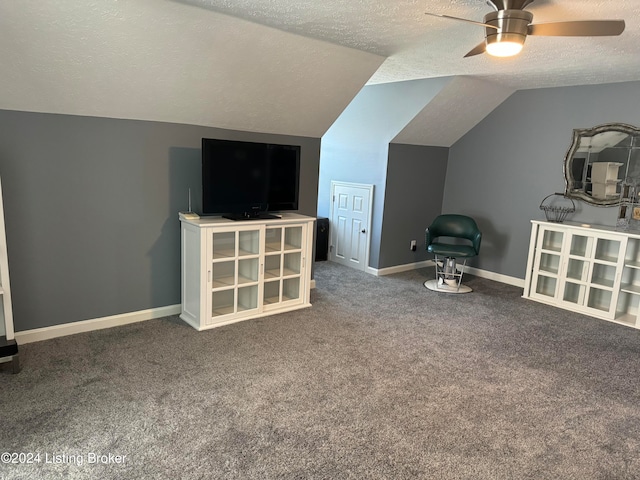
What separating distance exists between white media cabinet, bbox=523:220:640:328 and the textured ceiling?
4.93 ft

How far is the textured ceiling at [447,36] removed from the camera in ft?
8.28

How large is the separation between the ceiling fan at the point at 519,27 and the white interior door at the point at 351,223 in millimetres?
3081

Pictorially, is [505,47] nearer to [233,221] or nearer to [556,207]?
[233,221]

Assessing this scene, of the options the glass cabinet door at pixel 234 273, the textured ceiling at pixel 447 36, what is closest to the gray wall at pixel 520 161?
the textured ceiling at pixel 447 36

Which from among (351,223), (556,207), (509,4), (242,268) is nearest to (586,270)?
(556,207)

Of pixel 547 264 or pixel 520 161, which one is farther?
pixel 520 161

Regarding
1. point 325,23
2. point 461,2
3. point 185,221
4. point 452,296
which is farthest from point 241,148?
point 452,296

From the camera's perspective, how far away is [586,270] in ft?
14.6

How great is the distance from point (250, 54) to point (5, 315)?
233cm

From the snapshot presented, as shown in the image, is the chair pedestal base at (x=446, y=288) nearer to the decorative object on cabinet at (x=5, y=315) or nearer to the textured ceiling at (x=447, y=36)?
the textured ceiling at (x=447, y=36)

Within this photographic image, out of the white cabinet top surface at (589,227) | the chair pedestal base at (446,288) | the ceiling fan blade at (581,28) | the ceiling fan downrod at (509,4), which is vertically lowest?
the chair pedestal base at (446,288)

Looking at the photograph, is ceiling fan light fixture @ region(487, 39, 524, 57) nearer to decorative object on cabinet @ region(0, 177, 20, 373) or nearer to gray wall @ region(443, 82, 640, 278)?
gray wall @ region(443, 82, 640, 278)

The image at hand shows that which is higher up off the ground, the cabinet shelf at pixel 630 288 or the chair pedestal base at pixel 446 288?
the cabinet shelf at pixel 630 288

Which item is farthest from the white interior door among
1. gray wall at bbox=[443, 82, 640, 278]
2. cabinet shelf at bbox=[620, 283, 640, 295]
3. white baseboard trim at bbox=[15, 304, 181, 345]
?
cabinet shelf at bbox=[620, 283, 640, 295]
